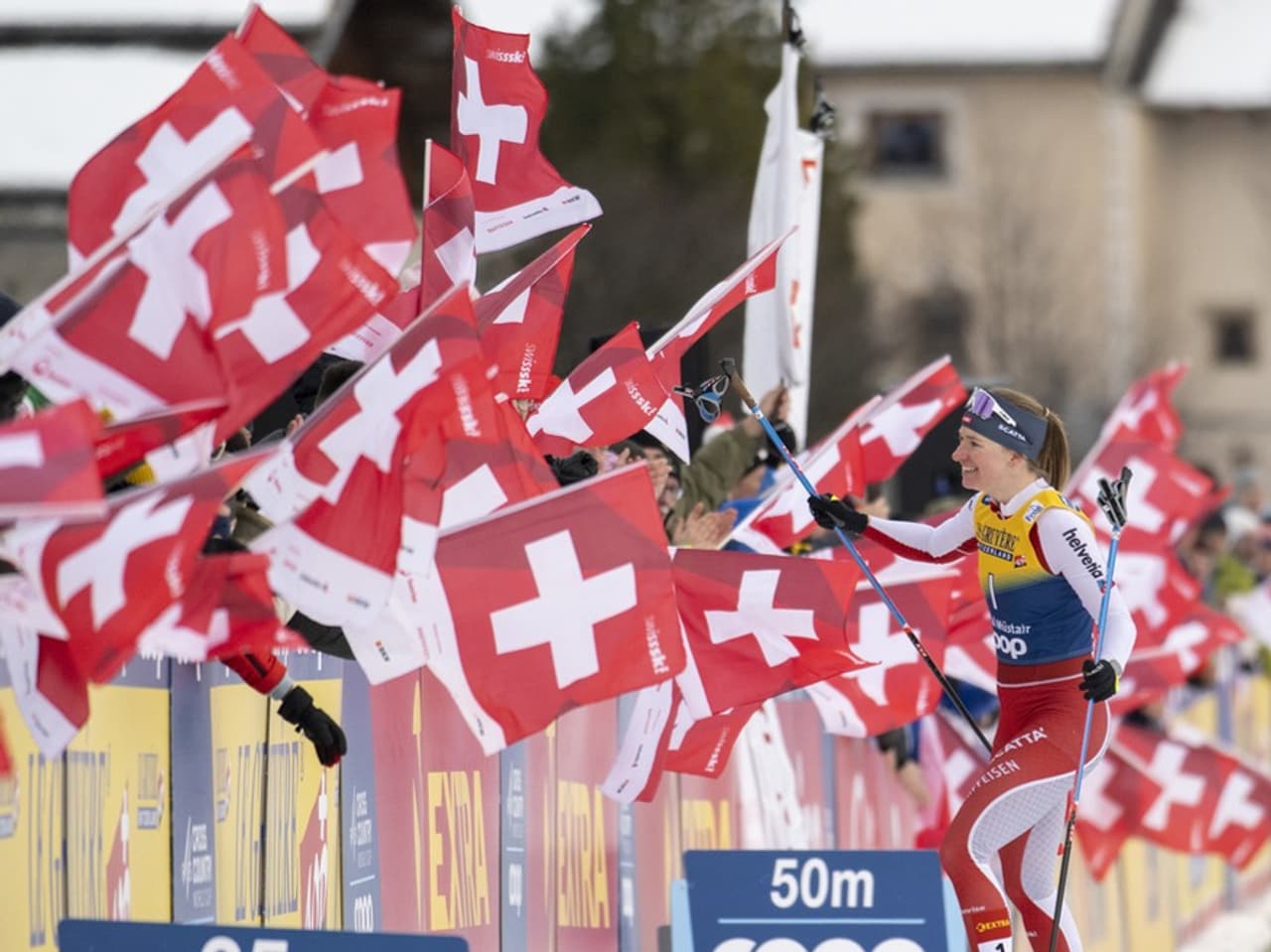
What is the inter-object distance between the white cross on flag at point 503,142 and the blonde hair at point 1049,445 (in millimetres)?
1536

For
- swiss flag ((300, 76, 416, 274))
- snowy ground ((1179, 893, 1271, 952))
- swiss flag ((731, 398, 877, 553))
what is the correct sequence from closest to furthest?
swiss flag ((300, 76, 416, 274)), swiss flag ((731, 398, 877, 553)), snowy ground ((1179, 893, 1271, 952))

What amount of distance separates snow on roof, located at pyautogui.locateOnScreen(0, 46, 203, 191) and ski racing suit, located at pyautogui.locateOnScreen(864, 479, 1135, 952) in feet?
63.6

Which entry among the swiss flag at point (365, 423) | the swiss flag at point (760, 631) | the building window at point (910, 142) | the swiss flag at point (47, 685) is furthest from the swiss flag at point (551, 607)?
the building window at point (910, 142)

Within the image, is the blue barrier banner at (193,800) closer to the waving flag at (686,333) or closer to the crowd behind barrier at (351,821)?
the crowd behind barrier at (351,821)

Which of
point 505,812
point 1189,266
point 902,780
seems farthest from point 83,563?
point 1189,266

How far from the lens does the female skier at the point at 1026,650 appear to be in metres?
8.25

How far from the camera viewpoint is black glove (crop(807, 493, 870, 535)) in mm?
8727

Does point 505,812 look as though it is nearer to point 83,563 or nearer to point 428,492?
point 428,492

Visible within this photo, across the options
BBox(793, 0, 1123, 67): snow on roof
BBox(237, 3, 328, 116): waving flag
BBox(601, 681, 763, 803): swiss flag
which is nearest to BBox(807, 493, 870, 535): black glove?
BBox(601, 681, 763, 803): swiss flag

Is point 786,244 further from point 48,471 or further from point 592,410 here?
point 48,471

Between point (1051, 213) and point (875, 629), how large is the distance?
41017mm

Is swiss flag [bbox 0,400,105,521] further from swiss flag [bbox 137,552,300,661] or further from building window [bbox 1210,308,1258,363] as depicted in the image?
building window [bbox 1210,308,1258,363]

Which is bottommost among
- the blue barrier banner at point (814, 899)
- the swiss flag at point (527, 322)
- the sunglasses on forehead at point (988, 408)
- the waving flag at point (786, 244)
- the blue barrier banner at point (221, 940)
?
the blue barrier banner at point (221, 940)

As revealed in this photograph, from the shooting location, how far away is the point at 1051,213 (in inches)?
1978
